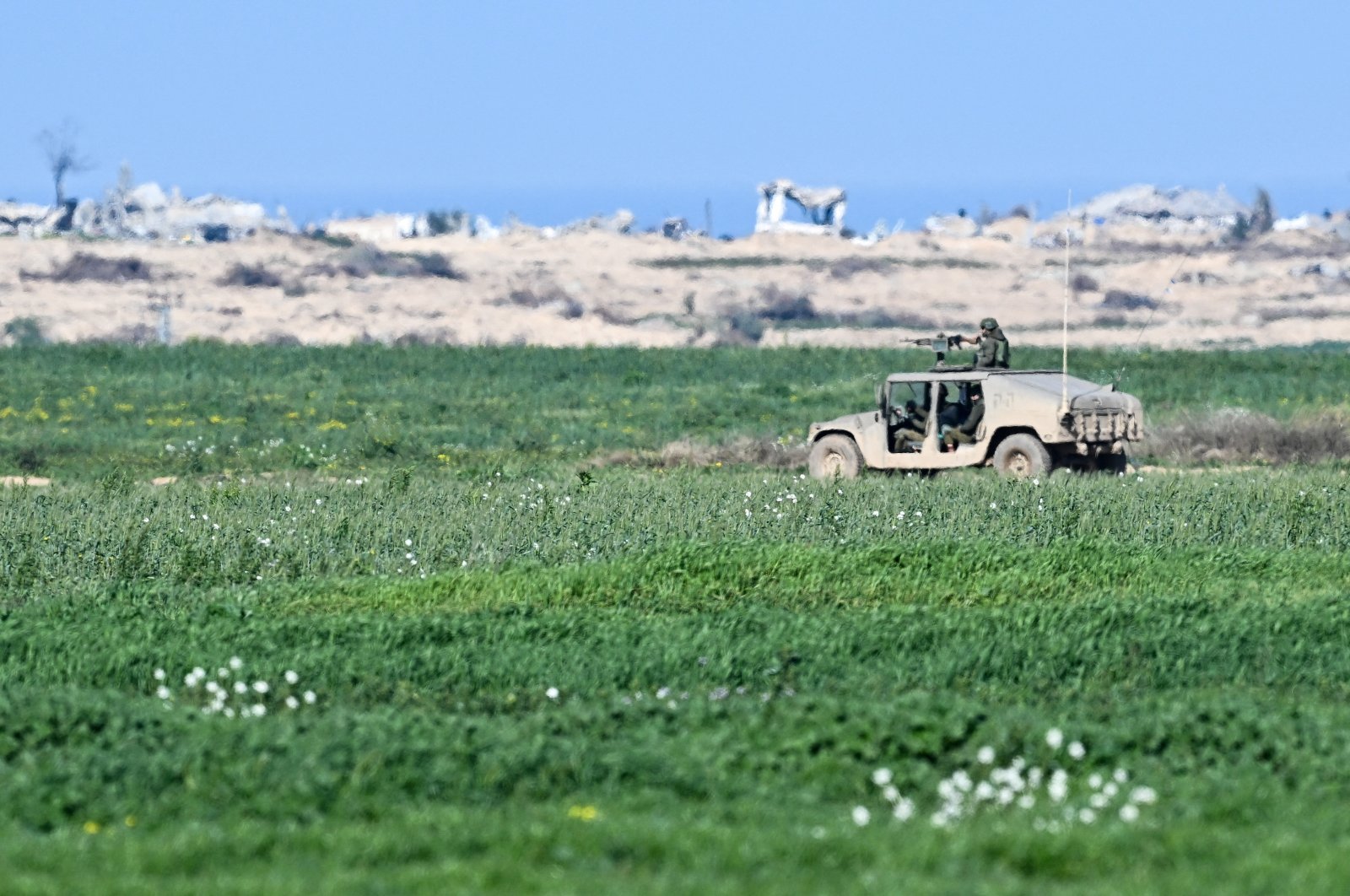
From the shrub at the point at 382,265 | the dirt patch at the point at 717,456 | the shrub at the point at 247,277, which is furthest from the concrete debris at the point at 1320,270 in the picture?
the dirt patch at the point at 717,456

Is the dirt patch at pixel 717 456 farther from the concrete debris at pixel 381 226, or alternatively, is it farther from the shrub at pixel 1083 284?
the concrete debris at pixel 381 226

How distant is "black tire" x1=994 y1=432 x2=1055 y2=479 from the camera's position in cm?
2023

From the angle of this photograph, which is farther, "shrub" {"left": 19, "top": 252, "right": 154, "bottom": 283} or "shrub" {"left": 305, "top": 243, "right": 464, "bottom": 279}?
"shrub" {"left": 305, "top": 243, "right": 464, "bottom": 279}

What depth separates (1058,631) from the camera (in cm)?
1145

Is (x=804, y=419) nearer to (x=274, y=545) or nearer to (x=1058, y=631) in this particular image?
(x=274, y=545)

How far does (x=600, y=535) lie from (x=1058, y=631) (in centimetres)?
504

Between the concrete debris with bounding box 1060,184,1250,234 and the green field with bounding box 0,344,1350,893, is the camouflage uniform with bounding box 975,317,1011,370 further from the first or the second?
the concrete debris with bounding box 1060,184,1250,234

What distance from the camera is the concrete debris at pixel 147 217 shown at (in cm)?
11525

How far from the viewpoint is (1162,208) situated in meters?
138

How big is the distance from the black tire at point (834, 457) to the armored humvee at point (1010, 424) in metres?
0.18

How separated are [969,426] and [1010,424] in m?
0.44

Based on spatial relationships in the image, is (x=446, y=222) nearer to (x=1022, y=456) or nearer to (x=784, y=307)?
(x=784, y=307)

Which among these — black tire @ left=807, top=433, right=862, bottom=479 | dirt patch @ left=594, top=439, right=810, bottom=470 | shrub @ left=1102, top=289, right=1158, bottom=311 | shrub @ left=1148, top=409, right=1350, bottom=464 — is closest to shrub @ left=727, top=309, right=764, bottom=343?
shrub @ left=1102, top=289, right=1158, bottom=311

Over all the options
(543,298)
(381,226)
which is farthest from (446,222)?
(543,298)
